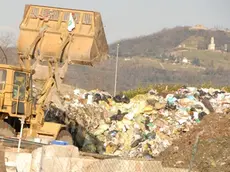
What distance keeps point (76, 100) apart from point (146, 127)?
306cm

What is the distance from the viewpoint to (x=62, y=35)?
659 inches

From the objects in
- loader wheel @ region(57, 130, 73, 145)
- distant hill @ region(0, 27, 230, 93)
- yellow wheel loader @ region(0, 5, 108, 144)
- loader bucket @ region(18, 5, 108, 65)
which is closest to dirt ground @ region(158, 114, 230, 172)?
loader wheel @ region(57, 130, 73, 145)

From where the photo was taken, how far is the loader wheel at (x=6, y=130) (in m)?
15.2

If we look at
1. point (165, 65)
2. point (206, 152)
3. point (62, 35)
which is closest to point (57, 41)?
A: point (62, 35)

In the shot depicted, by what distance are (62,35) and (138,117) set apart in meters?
6.84

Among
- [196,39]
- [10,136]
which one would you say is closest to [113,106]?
[10,136]

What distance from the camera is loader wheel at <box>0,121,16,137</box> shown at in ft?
49.8

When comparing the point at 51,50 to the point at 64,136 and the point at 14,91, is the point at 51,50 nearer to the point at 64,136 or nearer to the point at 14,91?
the point at 14,91

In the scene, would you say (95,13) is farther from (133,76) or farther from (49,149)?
(133,76)

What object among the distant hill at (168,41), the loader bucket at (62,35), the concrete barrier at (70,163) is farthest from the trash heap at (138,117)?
the distant hill at (168,41)

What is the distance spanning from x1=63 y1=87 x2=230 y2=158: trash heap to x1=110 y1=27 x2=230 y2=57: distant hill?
445ft

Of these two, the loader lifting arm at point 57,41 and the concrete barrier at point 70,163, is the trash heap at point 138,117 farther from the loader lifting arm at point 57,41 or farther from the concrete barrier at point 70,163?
the concrete barrier at point 70,163

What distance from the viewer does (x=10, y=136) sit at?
1522 cm

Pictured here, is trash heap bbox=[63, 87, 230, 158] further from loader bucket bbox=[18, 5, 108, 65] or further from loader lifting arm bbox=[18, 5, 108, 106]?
loader bucket bbox=[18, 5, 108, 65]
